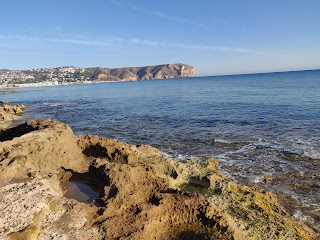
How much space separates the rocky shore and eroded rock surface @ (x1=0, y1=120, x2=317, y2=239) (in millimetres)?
27

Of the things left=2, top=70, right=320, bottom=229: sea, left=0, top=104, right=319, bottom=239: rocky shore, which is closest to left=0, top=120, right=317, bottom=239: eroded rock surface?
left=0, top=104, right=319, bottom=239: rocky shore

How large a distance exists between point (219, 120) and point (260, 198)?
24.2 meters

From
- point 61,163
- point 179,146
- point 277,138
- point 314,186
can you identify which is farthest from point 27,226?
point 277,138

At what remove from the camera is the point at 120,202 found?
29.8 ft

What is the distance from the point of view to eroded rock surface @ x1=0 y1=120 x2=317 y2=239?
7824mm

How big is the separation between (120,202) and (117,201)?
131 millimetres

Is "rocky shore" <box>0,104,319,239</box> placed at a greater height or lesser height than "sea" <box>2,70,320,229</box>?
greater

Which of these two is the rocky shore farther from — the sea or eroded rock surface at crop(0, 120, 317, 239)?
the sea

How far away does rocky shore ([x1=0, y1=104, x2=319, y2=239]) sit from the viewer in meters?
7.84

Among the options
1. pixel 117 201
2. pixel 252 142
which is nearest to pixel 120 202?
pixel 117 201

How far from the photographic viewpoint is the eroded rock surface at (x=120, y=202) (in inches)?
308

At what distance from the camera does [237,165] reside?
1888 centimetres

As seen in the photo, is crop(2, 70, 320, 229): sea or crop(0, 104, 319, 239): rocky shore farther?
crop(2, 70, 320, 229): sea

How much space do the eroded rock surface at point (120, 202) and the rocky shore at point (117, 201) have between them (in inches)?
1.1
